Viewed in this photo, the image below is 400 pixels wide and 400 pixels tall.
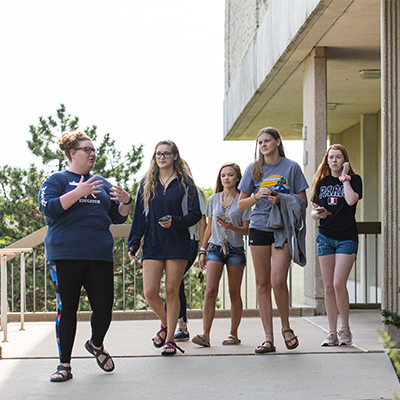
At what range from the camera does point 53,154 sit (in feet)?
74.0

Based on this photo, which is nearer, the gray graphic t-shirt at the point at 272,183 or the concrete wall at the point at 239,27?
the gray graphic t-shirt at the point at 272,183

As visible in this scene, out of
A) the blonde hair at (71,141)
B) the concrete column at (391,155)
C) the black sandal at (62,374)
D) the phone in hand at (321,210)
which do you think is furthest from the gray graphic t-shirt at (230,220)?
the black sandal at (62,374)

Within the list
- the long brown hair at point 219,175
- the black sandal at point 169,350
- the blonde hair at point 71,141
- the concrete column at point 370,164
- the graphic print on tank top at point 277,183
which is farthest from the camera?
the concrete column at point 370,164

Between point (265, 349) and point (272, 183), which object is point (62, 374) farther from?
point (272, 183)

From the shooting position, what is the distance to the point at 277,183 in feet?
16.5

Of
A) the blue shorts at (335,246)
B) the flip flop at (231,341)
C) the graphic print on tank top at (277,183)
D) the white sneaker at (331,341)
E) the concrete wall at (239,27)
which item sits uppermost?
the concrete wall at (239,27)

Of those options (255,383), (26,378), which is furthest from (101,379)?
(255,383)

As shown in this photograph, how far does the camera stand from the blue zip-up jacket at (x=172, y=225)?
4.96 meters

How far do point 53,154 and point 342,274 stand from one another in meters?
18.7

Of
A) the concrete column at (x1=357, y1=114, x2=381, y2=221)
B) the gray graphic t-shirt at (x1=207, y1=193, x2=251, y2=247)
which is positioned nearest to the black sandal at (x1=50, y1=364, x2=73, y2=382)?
the gray graphic t-shirt at (x1=207, y1=193, x2=251, y2=247)

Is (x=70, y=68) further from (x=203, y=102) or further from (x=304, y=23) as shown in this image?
(x=304, y=23)

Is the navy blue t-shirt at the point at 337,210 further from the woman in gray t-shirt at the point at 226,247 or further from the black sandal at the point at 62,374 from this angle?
the black sandal at the point at 62,374

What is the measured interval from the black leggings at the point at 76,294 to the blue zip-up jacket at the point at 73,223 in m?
0.07

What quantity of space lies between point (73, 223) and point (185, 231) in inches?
44.6
